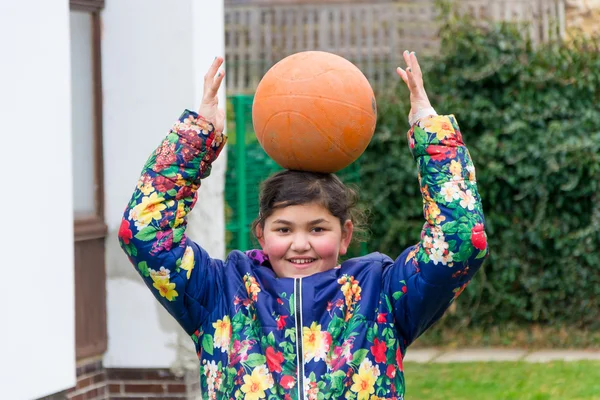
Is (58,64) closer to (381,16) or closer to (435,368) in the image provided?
(435,368)

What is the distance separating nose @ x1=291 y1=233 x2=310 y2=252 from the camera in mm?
3307

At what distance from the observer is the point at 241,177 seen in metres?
9.05

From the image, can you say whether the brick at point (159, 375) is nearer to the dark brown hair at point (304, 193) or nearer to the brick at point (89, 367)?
the brick at point (89, 367)

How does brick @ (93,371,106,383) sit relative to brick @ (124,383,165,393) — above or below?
above

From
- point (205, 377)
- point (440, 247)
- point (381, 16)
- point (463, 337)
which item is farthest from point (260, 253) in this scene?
point (381, 16)

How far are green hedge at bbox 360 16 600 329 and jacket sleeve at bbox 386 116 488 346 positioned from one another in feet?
20.1

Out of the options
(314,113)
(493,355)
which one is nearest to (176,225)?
(314,113)

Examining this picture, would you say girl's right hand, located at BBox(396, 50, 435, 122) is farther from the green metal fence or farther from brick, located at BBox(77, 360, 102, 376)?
the green metal fence

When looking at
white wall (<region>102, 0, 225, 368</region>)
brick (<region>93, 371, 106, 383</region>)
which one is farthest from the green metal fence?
brick (<region>93, 371, 106, 383</region>)

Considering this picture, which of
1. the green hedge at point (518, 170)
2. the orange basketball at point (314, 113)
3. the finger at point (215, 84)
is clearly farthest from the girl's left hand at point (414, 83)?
the green hedge at point (518, 170)

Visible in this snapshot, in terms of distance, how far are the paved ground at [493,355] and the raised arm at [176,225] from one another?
18.6ft

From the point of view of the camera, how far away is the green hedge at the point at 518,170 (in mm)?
9219

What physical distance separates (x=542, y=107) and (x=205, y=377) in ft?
21.9

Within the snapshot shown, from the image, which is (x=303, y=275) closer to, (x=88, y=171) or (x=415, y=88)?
(x=415, y=88)
